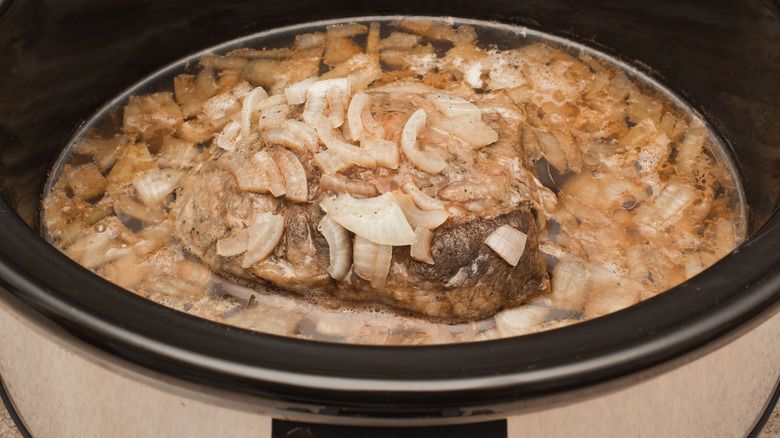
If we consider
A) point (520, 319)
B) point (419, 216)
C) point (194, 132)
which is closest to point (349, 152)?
point (419, 216)

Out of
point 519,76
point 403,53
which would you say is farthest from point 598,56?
point 403,53

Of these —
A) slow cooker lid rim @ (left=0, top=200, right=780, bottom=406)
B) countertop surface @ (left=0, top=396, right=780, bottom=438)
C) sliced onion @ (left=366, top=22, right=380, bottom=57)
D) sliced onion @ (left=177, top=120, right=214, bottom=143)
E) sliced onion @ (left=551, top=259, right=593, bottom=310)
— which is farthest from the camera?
sliced onion @ (left=366, top=22, right=380, bottom=57)

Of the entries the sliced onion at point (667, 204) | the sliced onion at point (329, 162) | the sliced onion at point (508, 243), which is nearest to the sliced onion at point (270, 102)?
the sliced onion at point (329, 162)

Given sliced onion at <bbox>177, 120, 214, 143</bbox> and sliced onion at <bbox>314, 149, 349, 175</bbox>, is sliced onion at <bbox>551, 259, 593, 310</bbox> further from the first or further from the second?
sliced onion at <bbox>177, 120, 214, 143</bbox>

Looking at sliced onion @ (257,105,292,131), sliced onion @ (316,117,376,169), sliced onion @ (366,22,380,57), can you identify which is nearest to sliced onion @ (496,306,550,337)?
sliced onion @ (316,117,376,169)

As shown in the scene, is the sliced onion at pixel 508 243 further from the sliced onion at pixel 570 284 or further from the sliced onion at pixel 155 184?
the sliced onion at pixel 155 184

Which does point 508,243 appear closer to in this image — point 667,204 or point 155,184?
point 667,204
